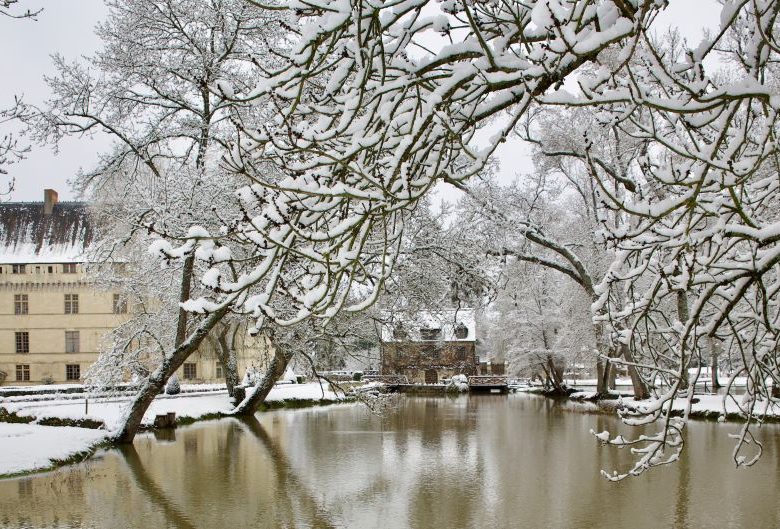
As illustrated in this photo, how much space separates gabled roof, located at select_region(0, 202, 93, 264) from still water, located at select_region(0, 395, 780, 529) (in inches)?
1404

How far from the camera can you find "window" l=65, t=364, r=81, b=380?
2037 inches

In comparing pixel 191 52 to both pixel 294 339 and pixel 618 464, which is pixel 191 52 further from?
pixel 618 464

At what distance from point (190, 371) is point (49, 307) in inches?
424

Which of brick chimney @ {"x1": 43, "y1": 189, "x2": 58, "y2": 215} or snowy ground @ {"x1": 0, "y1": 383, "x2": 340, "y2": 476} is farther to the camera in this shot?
brick chimney @ {"x1": 43, "y1": 189, "x2": 58, "y2": 215}

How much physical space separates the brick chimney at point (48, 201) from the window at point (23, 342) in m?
8.62

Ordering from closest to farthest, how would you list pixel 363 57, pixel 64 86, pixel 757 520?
pixel 363 57 → pixel 757 520 → pixel 64 86

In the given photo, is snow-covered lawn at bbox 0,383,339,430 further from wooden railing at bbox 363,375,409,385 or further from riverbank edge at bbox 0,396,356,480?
wooden railing at bbox 363,375,409,385

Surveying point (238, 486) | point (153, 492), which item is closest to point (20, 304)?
point (153, 492)

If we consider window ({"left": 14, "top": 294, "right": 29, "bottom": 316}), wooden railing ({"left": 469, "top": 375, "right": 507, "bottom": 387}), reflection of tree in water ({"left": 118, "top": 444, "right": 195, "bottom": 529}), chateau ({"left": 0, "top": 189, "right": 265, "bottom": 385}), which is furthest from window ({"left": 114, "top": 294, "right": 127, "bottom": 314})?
wooden railing ({"left": 469, "top": 375, "right": 507, "bottom": 387})

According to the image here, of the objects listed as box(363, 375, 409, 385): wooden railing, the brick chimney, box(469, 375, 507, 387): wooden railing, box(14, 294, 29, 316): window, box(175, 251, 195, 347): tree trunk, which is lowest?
box(469, 375, 507, 387): wooden railing

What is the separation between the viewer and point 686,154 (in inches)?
164

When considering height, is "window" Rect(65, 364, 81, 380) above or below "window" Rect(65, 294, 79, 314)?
below

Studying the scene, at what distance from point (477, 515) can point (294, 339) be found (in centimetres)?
1230

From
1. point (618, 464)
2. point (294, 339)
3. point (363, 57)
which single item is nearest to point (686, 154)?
point (363, 57)
